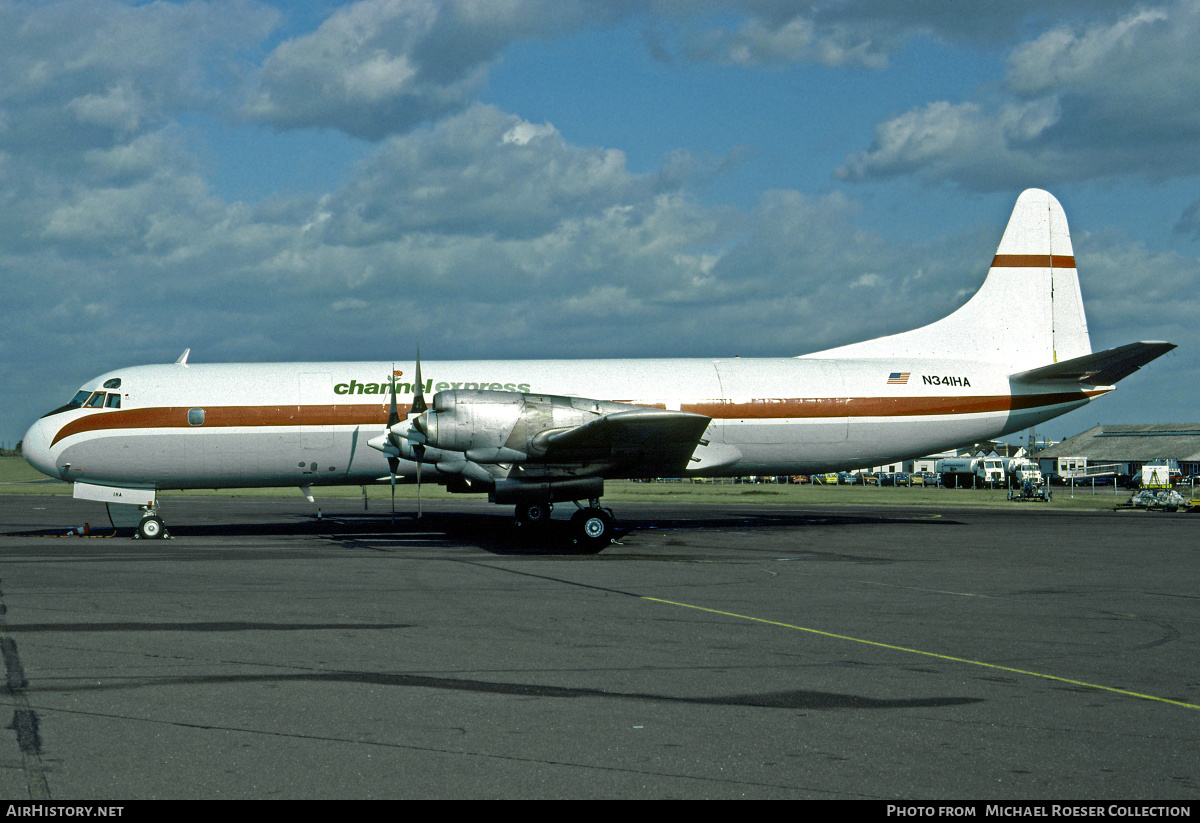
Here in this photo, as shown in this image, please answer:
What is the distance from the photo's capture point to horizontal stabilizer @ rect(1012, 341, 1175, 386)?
86.0 feet

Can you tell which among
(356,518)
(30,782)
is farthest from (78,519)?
(30,782)

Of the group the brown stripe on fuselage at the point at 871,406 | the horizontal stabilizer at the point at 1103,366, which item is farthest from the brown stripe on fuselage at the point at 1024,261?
the brown stripe on fuselage at the point at 871,406

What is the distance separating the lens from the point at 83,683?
8570 millimetres

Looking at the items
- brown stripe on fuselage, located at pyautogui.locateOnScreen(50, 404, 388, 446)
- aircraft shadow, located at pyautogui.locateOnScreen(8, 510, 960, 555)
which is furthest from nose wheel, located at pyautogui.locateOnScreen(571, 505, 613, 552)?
brown stripe on fuselage, located at pyautogui.locateOnScreen(50, 404, 388, 446)

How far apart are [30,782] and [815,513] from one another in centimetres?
3334

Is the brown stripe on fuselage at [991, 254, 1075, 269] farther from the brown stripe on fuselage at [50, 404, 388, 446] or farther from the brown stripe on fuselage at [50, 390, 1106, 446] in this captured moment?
the brown stripe on fuselage at [50, 404, 388, 446]

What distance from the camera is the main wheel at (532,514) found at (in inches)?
1035

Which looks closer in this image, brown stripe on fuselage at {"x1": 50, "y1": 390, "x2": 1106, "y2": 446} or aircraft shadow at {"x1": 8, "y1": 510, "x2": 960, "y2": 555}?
aircraft shadow at {"x1": 8, "y1": 510, "x2": 960, "y2": 555}

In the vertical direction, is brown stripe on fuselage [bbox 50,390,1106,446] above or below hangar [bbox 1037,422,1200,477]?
above

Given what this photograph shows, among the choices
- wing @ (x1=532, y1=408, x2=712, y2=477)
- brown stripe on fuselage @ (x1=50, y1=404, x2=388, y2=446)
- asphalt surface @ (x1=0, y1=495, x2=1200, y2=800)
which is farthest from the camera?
brown stripe on fuselage @ (x1=50, y1=404, x2=388, y2=446)

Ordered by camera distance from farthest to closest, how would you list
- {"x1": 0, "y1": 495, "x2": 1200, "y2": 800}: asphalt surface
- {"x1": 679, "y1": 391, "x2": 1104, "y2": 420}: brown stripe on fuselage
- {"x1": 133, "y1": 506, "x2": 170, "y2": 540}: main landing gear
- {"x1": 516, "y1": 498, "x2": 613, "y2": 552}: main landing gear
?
{"x1": 679, "y1": 391, "x2": 1104, "y2": 420}: brown stripe on fuselage → {"x1": 133, "y1": 506, "x2": 170, "y2": 540}: main landing gear → {"x1": 516, "y1": 498, "x2": 613, "y2": 552}: main landing gear → {"x1": 0, "y1": 495, "x2": 1200, "y2": 800}: asphalt surface

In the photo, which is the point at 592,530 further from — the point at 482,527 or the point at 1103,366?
the point at 1103,366

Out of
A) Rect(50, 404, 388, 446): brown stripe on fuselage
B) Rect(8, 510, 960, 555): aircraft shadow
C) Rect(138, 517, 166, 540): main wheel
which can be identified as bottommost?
Rect(8, 510, 960, 555): aircraft shadow

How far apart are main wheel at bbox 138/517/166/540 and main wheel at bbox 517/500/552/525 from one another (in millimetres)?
9214
